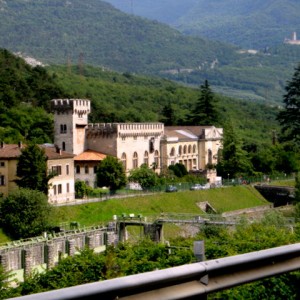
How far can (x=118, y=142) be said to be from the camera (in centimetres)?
6359

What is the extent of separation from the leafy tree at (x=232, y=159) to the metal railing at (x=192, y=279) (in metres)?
66.1

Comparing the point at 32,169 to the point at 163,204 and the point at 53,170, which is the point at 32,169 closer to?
the point at 53,170

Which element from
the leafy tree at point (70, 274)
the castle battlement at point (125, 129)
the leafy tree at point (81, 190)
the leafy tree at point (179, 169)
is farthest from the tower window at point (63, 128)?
the leafy tree at point (70, 274)

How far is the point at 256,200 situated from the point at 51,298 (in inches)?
2495

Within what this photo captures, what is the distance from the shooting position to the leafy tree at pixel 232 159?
7150 centimetres

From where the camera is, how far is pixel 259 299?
14.0 meters

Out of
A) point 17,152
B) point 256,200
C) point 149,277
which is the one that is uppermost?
point 149,277

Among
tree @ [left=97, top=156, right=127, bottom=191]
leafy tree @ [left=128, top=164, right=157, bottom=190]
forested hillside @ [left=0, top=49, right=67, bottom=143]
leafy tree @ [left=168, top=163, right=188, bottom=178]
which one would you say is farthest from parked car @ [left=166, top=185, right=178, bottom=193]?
forested hillside @ [left=0, top=49, right=67, bottom=143]

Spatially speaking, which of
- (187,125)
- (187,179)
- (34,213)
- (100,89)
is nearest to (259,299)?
(34,213)

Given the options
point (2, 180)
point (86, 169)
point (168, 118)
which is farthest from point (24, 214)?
point (168, 118)

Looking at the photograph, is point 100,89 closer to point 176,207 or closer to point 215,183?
point 215,183

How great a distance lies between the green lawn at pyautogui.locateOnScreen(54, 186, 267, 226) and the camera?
50875mm

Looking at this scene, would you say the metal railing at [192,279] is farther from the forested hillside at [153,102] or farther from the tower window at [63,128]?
the forested hillside at [153,102]

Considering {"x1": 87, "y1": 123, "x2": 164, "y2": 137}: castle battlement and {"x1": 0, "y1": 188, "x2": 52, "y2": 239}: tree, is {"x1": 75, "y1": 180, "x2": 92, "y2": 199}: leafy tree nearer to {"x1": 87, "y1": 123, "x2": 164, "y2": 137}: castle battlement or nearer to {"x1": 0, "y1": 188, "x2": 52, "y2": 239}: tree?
{"x1": 87, "y1": 123, "x2": 164, "y2": 137}: castle battlement
